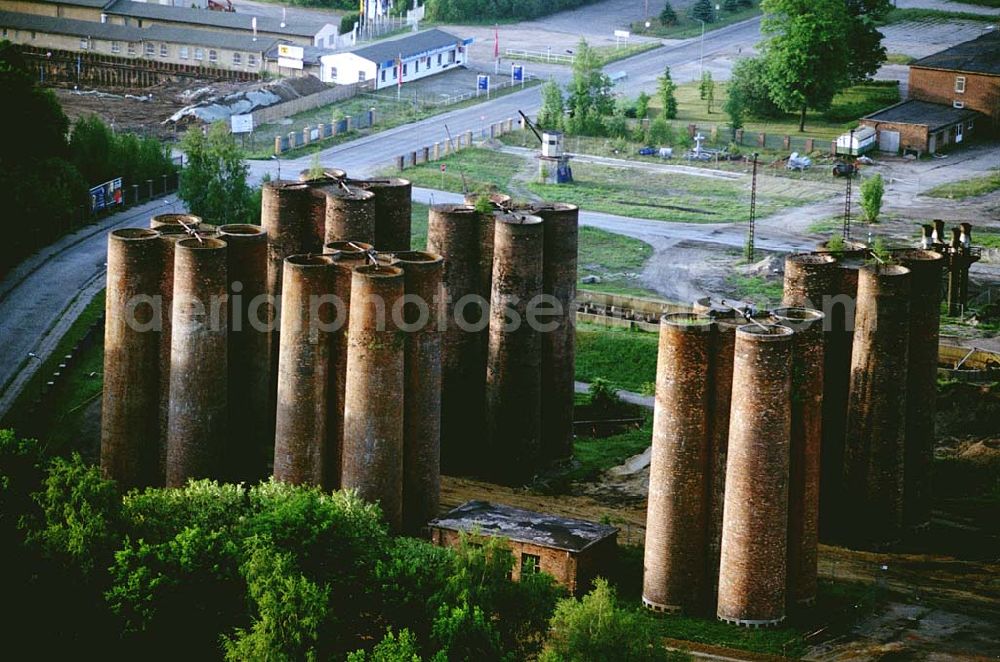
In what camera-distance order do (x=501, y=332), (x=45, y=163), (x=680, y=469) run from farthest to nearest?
(x=45, y=163)
(x=501, y=332)
(x=680, y=469)

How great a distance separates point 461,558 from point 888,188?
201ft

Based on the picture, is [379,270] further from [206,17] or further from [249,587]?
[206,17]

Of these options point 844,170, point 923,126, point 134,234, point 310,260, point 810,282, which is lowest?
point 810,282

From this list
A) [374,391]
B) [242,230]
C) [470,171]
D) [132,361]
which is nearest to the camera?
[374,391]

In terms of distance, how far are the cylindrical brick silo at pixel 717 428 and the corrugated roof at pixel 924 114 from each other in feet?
210

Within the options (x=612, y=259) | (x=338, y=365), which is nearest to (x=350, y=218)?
(x=338, y=365)

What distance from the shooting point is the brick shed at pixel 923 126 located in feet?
360

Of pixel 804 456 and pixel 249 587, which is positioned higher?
pixel 804 456

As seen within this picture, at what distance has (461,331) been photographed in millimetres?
61906

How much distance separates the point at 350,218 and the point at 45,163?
3198cm

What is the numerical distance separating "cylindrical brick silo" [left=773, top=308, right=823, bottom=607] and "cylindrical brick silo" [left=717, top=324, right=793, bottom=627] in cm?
79

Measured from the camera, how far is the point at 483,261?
61781mm

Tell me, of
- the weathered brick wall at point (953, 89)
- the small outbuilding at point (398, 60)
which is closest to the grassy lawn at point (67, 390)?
the small outbuilding at point (398, 60)

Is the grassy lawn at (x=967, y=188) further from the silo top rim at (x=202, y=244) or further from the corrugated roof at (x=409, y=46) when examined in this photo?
the silo top rim at (x=202, y=244)
